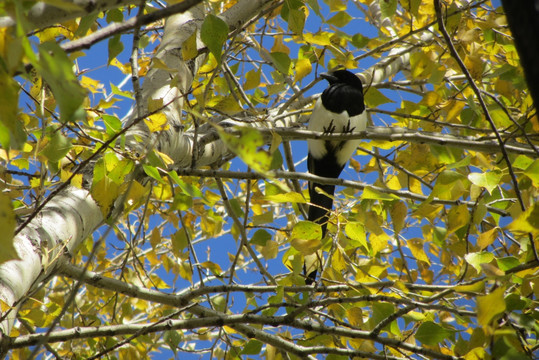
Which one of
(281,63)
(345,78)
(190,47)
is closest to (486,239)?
(281,63)

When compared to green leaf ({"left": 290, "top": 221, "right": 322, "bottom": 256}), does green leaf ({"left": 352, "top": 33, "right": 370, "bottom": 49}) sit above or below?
above

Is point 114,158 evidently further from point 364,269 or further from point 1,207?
point 364,269

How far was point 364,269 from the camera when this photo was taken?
54.9 inches

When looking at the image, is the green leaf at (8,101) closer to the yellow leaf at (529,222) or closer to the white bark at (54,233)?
the white bark at (54,233)

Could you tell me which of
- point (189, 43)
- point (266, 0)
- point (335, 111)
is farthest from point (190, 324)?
point (335, 111)

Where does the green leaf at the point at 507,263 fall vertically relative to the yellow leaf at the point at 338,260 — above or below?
below

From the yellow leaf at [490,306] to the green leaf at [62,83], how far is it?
0.63 metres

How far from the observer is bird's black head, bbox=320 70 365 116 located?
2.53 metres

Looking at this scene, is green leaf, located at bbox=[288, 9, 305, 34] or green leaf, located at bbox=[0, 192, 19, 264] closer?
green leaf, located at bbox=[0, 192, 19, 264]

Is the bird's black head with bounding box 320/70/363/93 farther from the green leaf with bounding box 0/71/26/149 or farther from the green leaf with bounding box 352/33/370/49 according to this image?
the green leaf with bounding box 0/71/26/149

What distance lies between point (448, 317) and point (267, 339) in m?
0.99

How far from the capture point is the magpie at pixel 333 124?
2.49 meters

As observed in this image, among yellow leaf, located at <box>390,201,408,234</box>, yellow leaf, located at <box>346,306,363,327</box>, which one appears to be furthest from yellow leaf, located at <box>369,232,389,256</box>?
yellow leaf, located at <box>346,306,363,327</box>

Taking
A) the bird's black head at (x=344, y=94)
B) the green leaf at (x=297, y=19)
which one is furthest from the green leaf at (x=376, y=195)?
the bird's black head at (x=344, y=94)
